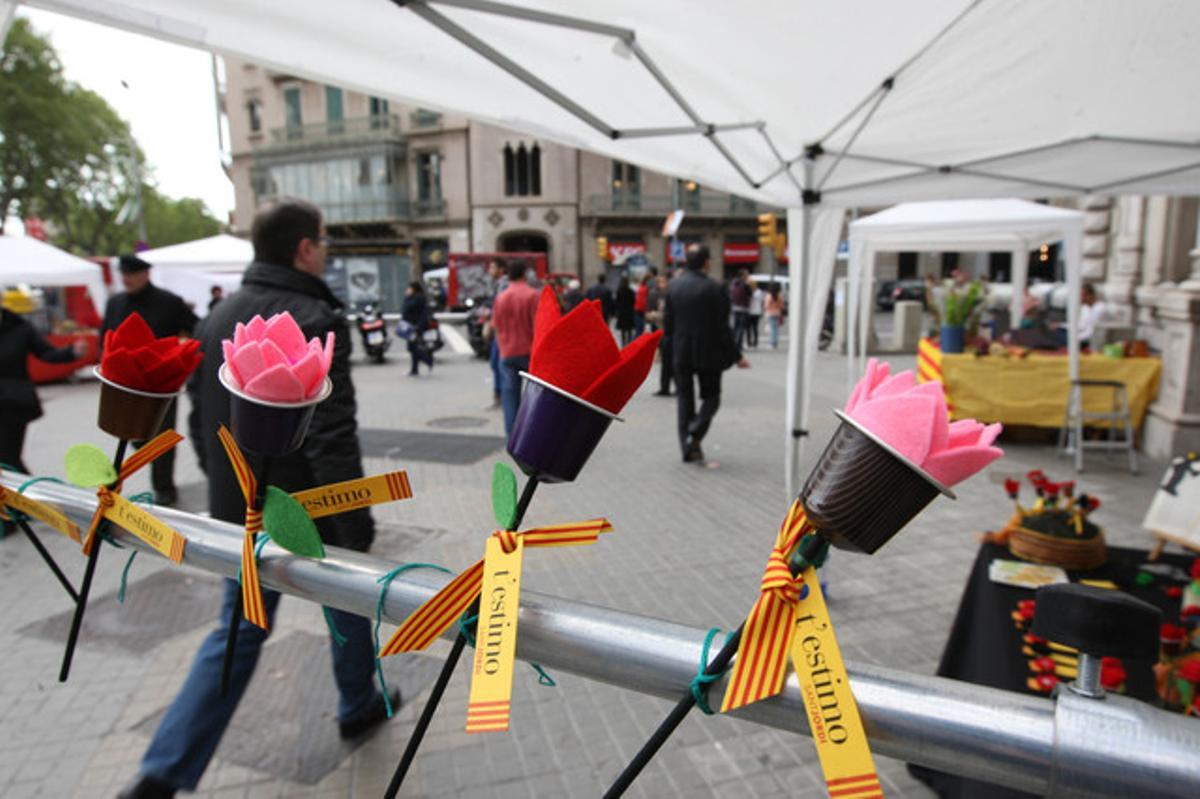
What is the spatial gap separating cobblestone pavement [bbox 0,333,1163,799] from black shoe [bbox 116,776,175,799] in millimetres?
564

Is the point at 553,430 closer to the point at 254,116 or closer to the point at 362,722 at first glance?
the point at 362,722

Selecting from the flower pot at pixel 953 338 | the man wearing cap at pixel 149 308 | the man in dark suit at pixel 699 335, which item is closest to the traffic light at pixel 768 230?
the flower pot at pixel 953 338

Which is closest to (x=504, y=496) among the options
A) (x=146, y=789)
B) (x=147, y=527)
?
(x=147, y=527)

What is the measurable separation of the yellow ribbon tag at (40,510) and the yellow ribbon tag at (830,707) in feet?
4.26

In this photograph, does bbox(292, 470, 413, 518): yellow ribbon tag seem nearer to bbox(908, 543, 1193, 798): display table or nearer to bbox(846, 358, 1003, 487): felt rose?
bbox(846, 358, 1003, 487): felt rose

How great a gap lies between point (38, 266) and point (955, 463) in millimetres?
15297

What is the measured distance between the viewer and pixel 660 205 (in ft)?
121

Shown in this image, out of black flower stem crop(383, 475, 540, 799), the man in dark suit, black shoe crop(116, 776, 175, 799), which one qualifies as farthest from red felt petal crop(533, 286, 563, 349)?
the man in dark suit

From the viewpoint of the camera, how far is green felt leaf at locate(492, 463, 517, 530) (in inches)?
36.2

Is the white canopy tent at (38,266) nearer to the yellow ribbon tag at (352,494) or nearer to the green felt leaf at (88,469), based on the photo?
the green felt leaf at (88,469)

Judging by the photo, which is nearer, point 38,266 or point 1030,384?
point 1030,384

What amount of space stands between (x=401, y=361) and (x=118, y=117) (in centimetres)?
3151

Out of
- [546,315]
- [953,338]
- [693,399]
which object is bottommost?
[693,399]

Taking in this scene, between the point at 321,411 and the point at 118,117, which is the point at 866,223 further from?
the point at 118,117
